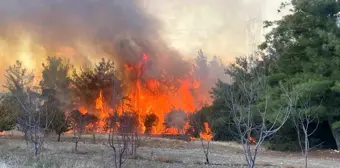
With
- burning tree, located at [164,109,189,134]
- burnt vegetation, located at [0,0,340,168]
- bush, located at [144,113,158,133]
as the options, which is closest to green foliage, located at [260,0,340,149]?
burnt vegetation, located at [0,0,340,168]

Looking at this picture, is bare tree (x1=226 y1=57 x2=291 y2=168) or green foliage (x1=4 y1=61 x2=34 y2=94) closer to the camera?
bare tree (x1=226 y1=57 x2=291 y2=168)

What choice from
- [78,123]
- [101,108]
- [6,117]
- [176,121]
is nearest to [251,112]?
[78,123]

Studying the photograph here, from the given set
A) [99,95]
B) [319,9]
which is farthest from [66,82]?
[319,9]

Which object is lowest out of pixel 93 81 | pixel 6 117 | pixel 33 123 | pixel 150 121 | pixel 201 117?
pixel 33 123

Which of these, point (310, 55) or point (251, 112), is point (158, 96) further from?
point (251, 112)

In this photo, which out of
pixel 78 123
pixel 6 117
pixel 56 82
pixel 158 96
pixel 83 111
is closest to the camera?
pixel 6 117

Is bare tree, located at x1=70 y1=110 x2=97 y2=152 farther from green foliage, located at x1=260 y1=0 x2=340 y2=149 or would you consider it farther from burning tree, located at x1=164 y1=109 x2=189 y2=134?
green foliage, located at x1=260 y1=0 x2=340 y2=149

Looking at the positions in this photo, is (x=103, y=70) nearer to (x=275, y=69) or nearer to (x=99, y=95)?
(x=99, y=95)

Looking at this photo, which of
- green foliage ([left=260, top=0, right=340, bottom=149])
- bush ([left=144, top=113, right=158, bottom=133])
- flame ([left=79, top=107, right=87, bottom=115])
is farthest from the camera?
bush ([left=144, top=113, right=158, bottom=133])

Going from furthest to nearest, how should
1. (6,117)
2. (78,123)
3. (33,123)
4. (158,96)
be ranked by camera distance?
(158,96)
(78,123)
(6,117)
(33,123)

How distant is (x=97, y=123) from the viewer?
34.1 m

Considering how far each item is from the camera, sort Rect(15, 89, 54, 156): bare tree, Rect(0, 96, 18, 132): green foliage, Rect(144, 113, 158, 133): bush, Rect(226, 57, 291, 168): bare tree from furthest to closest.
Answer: Rect(144, 113, 158, 133): bush < Rect(0, 96, 18, 132): green foliage < Rect(15, 89, 54, 156): bare tree < Rect(226, 57, 291, 168): bare tree

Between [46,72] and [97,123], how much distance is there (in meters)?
15.0

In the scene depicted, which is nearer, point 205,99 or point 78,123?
point 78,123
